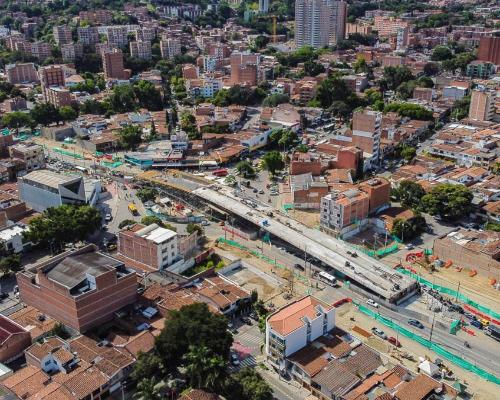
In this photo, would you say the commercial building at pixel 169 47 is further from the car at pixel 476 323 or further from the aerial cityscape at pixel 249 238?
the car at pixel 476 323

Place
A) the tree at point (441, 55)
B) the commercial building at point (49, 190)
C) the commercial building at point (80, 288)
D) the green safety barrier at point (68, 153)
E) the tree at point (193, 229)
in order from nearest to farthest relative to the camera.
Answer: the commercial building at point (80, 288) < the tree at point (193, 229) < the commercial building at point (49, 190) < the green safety barrier at point (68, 153) < the tree at point (441, 55)

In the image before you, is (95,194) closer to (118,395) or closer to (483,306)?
(118,395)

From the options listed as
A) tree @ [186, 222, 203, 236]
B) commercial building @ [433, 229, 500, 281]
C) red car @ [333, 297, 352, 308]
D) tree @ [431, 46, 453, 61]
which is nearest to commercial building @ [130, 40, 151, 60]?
tree @ [431, 46, 453, 61]

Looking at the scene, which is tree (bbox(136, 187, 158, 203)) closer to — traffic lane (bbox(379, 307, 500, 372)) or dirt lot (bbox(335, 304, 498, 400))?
dirt lot (bbox(335, 304, 498, 400))

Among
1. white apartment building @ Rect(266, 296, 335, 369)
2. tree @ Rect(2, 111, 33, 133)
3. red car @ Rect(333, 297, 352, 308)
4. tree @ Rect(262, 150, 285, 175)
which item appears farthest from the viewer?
tree @ Rect(2, 111, 33, 133)

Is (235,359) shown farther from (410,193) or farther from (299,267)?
(410,193)

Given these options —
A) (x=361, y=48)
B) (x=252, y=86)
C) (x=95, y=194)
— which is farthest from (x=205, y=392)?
(x=361, y=48)

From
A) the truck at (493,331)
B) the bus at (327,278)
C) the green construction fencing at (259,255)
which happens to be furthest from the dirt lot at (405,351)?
the green construction fencing at (259,255)
